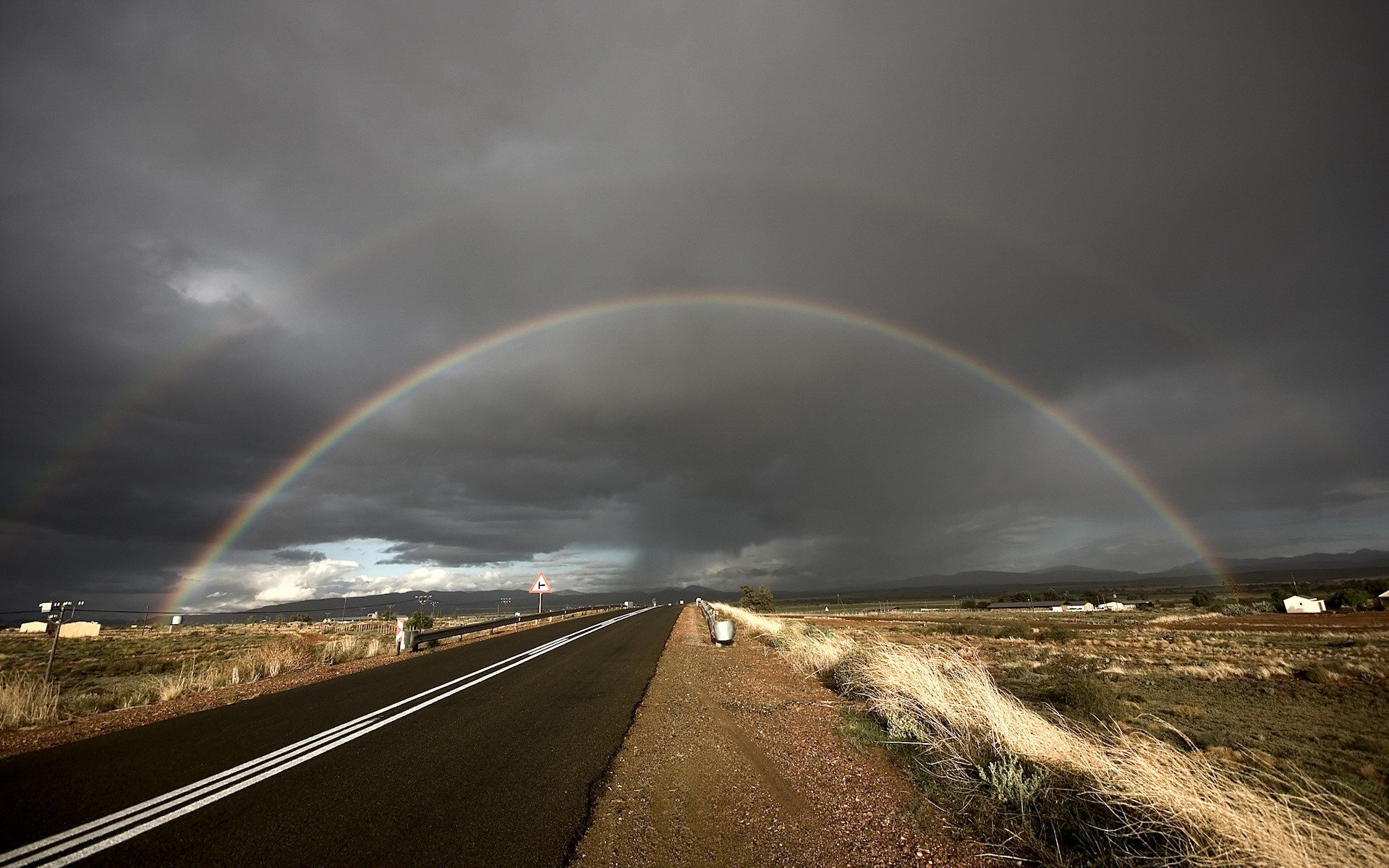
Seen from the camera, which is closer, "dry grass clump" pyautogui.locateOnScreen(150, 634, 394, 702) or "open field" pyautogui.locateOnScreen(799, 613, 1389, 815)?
"dry grass clump" pyautogui.locateOnScreen(150, 634, 394, 702)

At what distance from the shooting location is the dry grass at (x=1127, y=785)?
4.26 meters

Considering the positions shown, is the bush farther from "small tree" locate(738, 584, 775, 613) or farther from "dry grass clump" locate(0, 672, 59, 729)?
"small tree" locate(738, 584, 775, 613)

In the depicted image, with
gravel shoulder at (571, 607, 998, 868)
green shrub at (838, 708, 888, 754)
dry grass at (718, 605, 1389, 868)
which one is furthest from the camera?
green shrub at (838, 708, 888, 754)

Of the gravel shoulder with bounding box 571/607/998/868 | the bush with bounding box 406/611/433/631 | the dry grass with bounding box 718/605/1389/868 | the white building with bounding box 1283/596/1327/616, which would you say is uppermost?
the dry grass with bounding box 718/605/1389/868

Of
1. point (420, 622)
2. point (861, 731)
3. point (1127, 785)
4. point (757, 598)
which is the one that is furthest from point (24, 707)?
point (757, 598)

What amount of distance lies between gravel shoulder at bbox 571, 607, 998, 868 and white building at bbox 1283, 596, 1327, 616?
105 m

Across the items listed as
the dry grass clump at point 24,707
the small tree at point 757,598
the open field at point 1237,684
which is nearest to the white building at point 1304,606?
the open field at point 1237,684

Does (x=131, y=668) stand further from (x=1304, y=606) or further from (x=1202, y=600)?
(x=1202, y=600)

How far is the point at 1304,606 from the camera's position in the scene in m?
79.2

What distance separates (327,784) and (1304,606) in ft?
377

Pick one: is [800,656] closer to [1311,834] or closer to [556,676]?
[556,676]

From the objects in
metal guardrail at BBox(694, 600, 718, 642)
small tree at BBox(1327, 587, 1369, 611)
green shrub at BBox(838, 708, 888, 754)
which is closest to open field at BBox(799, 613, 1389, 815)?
green shrub at BBox(838, 708, 888, 754)

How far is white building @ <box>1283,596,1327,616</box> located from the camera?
78125 mm

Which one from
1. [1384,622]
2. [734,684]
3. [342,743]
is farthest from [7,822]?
[1384,622]
